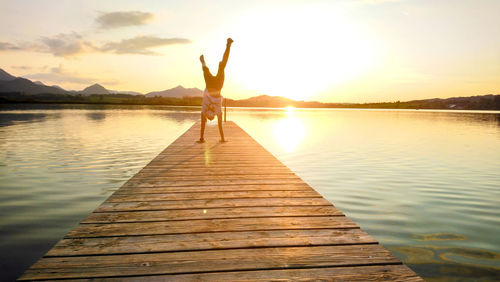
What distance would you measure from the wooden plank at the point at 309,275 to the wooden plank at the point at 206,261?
5cm

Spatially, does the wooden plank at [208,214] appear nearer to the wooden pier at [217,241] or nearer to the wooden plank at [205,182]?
the wooden pier at [217,241]

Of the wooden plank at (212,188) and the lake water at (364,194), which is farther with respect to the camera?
the wooden plank at (212,188)

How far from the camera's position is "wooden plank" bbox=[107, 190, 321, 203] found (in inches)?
157

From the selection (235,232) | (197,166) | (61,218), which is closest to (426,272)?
(235,232)

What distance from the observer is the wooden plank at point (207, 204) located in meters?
3.59

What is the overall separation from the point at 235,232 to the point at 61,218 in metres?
4.16

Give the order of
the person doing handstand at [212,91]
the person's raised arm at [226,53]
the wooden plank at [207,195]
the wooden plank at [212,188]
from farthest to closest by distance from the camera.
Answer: the person doing handstand at [212,91] → the person's raised arm at [226,53] → the wooden plank at [212,188] → the wooden plank at [207,195]

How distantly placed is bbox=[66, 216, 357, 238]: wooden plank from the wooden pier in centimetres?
1

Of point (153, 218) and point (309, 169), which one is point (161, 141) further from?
point (153, 218)

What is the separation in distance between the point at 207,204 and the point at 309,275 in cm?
189

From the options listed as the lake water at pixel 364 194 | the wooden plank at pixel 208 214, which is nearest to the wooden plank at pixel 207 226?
the wooden plank at pixel 208 214

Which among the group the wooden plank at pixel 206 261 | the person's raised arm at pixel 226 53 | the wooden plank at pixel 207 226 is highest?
the person's raised arm at pixel 226 53

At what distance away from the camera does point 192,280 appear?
207cm

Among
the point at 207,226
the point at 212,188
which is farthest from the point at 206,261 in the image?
the point at 212,188
